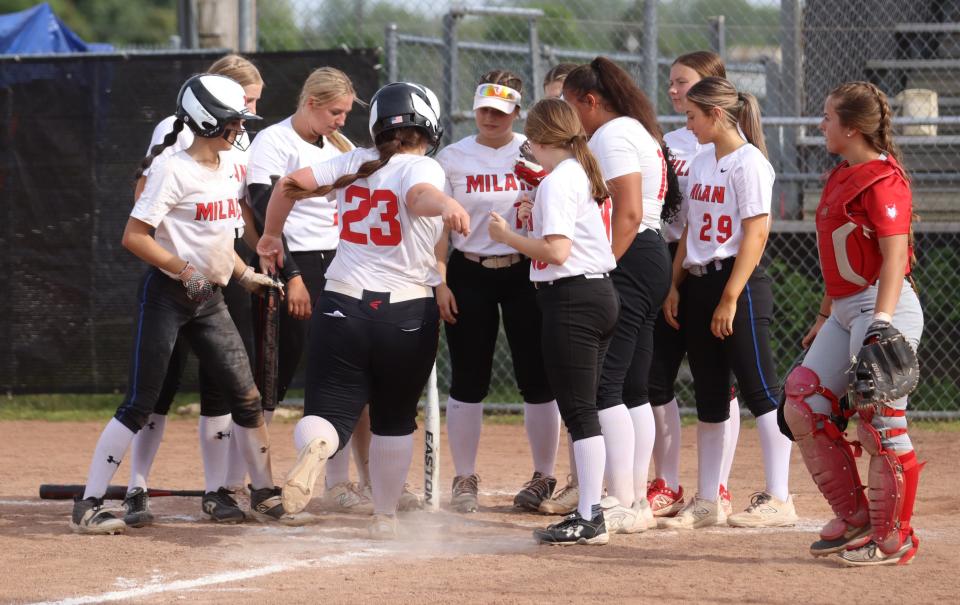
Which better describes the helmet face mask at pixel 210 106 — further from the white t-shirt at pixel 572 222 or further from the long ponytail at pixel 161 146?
the white t-shirt at pixel 572 222

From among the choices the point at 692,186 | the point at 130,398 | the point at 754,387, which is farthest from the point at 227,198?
the point at 754,387

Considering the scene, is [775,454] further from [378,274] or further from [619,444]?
[378,274]

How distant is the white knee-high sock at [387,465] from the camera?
5324mm

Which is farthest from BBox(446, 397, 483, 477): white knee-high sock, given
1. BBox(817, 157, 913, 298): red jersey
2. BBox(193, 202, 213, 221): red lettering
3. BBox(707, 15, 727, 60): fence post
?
BBox(707, 15, 727, 60): fence post

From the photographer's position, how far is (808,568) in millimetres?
4871

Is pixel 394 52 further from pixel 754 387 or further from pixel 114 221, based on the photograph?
pixel 754 387

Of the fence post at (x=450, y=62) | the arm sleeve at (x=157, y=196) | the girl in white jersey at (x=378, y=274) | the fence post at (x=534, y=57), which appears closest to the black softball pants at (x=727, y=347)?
the girl in white jersey at (x=378, y=274)

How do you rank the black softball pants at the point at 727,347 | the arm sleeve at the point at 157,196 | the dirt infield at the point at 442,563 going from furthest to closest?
the black softball pants at the point at 727,347, the arm sleeve at the point at 157,196, the dirt infield at the point at 442,563

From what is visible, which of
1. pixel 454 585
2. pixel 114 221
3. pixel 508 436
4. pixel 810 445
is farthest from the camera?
pixel 114 221

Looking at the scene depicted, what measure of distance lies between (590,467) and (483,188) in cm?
148

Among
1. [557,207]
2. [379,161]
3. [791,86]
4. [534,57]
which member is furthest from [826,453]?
[791,86]

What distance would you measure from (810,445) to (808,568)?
0.46m

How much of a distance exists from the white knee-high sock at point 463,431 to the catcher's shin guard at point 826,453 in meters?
1.79

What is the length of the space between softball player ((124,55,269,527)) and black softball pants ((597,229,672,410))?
1741mm
